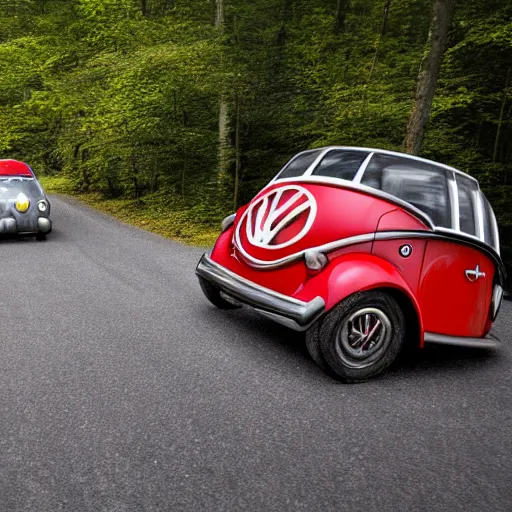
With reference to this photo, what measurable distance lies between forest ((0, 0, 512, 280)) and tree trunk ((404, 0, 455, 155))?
0.03 meters

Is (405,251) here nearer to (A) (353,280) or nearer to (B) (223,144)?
(A) (353,280)

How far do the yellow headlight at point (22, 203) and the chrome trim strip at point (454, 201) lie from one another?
7.19 metres

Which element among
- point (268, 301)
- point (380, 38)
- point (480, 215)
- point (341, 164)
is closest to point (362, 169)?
point (341, 164)

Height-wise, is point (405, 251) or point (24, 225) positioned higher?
point (405, 251)

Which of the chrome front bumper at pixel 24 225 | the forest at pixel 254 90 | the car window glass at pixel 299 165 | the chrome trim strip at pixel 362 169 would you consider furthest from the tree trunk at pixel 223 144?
the chrome trim strip at pixel 362 169

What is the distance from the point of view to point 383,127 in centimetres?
1113

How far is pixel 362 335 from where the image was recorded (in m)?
3.76

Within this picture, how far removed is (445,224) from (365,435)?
1847mm

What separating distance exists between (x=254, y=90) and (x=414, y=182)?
872 cm

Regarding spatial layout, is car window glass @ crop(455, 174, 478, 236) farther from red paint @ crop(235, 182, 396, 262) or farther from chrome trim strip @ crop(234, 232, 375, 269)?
chrome trim strip @ crop(234, 232, 375, 269)

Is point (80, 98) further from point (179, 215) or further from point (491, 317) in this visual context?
point (491, 317)

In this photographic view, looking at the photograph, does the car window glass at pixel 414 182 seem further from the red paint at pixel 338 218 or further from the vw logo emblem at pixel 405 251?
the vw logo emblem at pixel 405 251

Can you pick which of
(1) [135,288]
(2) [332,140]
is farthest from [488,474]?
(2) [332,140]

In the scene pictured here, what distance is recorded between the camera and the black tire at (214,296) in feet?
17.1
